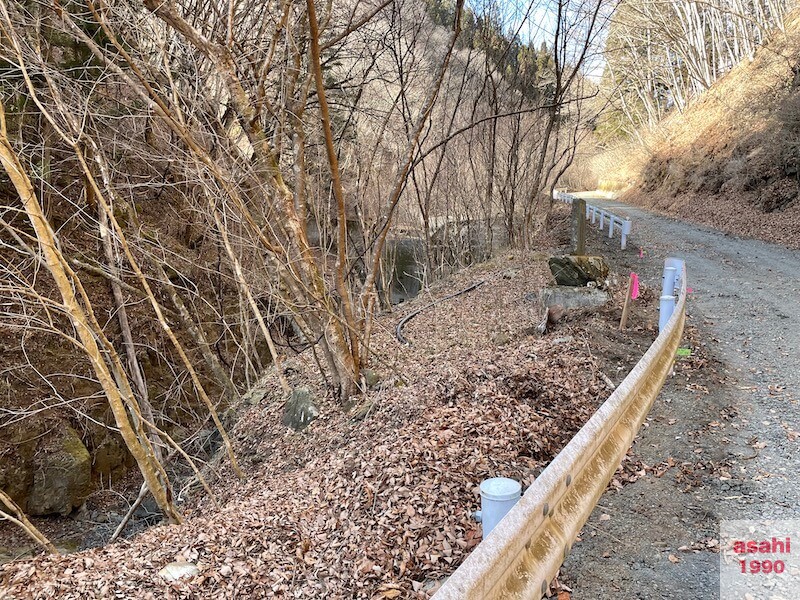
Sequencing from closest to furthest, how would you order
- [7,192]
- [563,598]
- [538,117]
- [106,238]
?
[563,598] < [106,238] < [7,192] < [538,117]

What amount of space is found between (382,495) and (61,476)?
908 centimetres

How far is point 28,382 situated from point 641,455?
1053 cm

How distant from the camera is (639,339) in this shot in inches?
256

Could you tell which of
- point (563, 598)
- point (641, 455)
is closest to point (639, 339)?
point (641, 455)

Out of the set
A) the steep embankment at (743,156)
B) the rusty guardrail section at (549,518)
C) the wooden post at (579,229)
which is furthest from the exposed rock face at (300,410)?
the steep embankment at (743,156)

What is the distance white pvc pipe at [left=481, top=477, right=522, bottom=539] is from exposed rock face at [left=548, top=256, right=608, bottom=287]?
7135mm

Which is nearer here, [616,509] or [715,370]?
[616,509]

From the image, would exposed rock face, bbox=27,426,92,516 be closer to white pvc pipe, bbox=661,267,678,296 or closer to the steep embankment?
white pvc pipe, bbox=661,267,678,296

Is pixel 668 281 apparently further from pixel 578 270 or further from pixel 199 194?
pixel 199 194

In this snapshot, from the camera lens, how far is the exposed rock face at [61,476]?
32.9ft

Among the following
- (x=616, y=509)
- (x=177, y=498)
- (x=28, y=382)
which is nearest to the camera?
(x=616, y=509)

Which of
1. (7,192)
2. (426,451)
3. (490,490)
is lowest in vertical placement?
(426,451)

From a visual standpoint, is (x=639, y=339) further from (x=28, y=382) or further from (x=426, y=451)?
(x=28, y=382)

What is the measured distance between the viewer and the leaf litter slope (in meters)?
3.45
